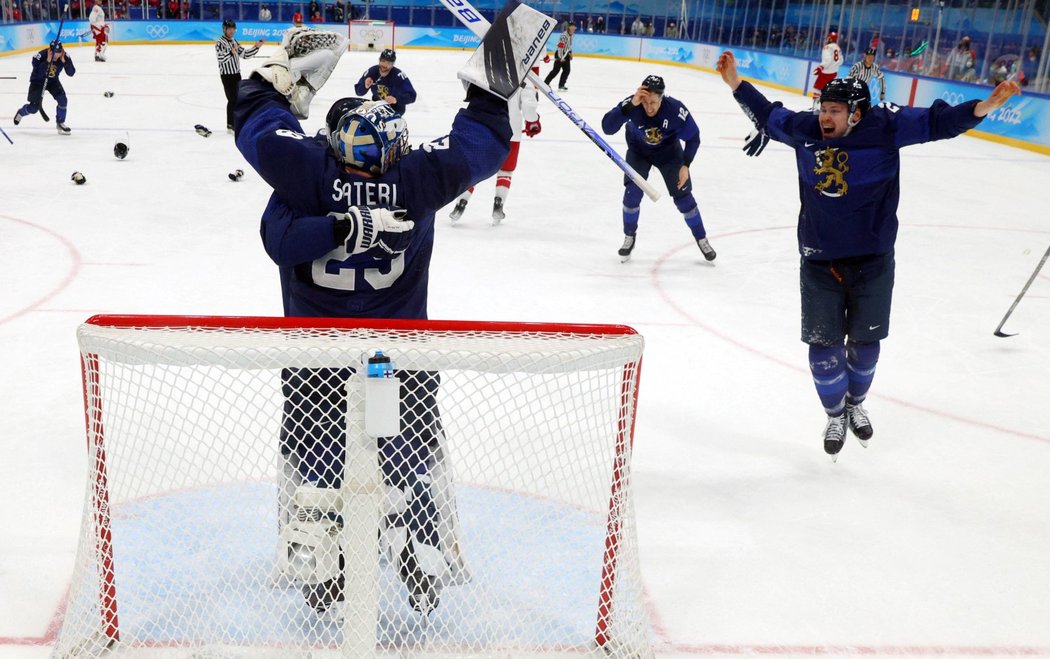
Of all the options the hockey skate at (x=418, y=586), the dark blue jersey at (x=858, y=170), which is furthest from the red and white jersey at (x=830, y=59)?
the hockey skate at (x=418, y=586)

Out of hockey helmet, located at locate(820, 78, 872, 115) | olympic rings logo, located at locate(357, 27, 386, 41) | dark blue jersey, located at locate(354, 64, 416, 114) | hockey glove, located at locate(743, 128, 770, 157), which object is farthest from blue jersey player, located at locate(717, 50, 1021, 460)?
olympic rings logo, located at locate(357, 27, 386, 41)

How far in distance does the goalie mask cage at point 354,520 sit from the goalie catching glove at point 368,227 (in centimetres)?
17

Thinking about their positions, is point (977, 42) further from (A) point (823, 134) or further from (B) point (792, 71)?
(A) point (823, 134)

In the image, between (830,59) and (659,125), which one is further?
(830,59)

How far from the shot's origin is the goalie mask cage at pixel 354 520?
1.68m

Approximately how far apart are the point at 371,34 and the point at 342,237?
22169 mm

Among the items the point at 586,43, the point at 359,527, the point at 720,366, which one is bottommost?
the point at 720,366

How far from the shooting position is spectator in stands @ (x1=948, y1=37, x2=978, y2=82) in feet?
42.6

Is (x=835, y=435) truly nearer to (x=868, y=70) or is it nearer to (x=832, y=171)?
(x=832, y=171)

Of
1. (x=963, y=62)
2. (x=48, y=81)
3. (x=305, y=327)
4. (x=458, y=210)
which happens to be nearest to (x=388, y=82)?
(x=458, y=210)

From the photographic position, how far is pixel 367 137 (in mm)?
1827

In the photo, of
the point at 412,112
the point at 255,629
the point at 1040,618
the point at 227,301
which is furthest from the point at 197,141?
the point at 1040,618

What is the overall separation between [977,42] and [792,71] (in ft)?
14.3

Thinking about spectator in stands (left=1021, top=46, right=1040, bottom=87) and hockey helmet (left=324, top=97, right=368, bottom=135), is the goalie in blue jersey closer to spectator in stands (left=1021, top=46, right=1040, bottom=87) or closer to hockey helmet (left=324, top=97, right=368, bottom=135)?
hockey helmet (left=324, top=97, right=368, bottom=135)
